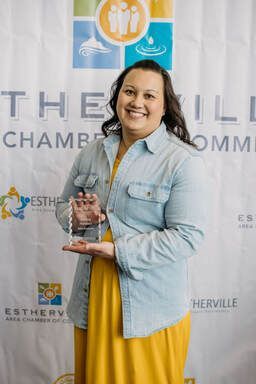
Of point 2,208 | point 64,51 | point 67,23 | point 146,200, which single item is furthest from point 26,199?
point 146,200

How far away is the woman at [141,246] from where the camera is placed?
50.0 inches

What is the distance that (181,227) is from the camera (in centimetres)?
127

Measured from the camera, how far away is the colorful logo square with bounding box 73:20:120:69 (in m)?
2.04

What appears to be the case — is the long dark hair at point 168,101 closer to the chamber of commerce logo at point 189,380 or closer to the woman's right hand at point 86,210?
the woman's right hand at point 86,210

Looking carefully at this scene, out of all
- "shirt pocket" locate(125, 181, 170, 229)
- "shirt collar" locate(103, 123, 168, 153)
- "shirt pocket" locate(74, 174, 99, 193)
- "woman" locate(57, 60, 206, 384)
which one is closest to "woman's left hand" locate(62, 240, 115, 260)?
"woman" locate(57, 60, 206, 384)

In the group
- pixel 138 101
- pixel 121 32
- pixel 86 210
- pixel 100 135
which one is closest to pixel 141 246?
pixel 86 210

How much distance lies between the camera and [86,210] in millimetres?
1328

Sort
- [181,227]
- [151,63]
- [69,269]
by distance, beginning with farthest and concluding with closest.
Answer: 1. [69,269]
2. [151,63]
3. [181,227]

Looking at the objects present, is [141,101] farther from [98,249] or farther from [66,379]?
[66,379]

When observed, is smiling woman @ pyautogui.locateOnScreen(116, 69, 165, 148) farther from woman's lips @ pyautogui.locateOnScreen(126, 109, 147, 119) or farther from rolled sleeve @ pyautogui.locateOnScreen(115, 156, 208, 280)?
rolled sleeve @ pyautogui.locateOnScreen(115, 156, 208, 280)

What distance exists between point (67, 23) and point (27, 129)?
0.53 metres

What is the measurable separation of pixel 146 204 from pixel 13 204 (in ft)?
3.39

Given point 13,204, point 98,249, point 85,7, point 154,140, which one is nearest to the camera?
point 98,249

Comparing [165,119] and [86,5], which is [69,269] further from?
[86,5]
